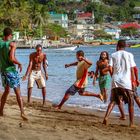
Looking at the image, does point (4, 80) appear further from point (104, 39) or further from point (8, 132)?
point (104, 39)

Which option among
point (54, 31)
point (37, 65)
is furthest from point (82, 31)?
point (37, 65)

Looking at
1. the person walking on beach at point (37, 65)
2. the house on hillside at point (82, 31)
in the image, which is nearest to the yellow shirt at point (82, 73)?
the person walking on beach at point (37, 65)

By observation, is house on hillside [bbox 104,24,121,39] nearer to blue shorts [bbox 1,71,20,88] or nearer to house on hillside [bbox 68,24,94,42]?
house on hillside [bbox 68,24,94,42]

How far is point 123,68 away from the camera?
26.8ft

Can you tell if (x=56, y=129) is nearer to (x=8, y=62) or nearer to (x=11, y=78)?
(x=11, y=78)

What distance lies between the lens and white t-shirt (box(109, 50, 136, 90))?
8156 mm

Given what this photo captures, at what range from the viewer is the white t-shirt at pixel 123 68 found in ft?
26.8

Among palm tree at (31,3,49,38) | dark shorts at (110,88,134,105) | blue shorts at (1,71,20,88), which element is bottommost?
dark shorts at (110,88,134,105)

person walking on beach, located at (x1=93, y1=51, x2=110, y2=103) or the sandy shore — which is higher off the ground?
person walking on beach, located at (x1=93, y1=51, x2=110, y2=103)

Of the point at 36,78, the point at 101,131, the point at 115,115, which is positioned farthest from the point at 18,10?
the point at 101,131

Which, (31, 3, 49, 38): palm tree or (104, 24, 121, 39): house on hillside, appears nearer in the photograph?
(31, 3, 49, 38): palm tree

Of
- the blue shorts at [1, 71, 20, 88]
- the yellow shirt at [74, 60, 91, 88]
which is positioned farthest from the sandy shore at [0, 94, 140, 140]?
the yellow shirt at [74, 60, 91, 88]

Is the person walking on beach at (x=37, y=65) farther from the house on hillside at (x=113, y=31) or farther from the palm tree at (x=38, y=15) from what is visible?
the house on hillside at (x=113, y=31)

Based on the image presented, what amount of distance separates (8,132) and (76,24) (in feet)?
568
